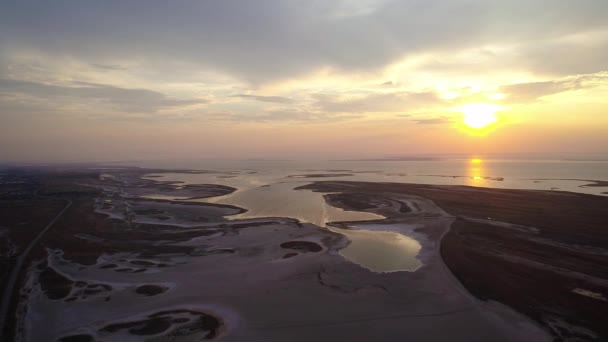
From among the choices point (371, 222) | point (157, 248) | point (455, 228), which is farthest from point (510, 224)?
point (157, 248)

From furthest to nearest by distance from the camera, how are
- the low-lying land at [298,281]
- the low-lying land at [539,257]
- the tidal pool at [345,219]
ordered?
the tidal pool at [345,219] → the low-lying land at [539,257] → the low-lying land at [298,281]

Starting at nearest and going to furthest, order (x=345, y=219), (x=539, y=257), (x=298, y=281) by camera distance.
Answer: (x=298, y=281) < (x=539, y=257) < (x=345, y=219)

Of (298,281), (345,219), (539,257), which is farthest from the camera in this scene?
(345,219)

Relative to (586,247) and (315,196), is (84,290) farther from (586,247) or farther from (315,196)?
(315,196)

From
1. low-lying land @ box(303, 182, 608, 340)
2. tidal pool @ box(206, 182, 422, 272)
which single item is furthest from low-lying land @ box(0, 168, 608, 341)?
tidal pool @ box(206, 182, 422, 272)

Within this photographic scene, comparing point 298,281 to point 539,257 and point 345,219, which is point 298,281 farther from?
point 345,219

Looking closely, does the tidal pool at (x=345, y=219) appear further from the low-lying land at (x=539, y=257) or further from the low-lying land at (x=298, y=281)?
the low-lying land at (x=539, y=257)

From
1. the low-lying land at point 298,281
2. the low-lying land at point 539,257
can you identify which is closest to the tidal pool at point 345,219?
the low-lying land at point 298,281

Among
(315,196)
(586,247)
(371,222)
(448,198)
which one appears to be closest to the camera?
(586,247)

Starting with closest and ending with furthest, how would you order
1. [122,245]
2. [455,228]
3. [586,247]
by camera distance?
[586,247]
[122,245]
[455,228]

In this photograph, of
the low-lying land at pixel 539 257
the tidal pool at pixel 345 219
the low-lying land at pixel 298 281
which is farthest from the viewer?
the tidal pool at pixel 345 219

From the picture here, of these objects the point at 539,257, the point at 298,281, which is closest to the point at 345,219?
the point at 539,257
